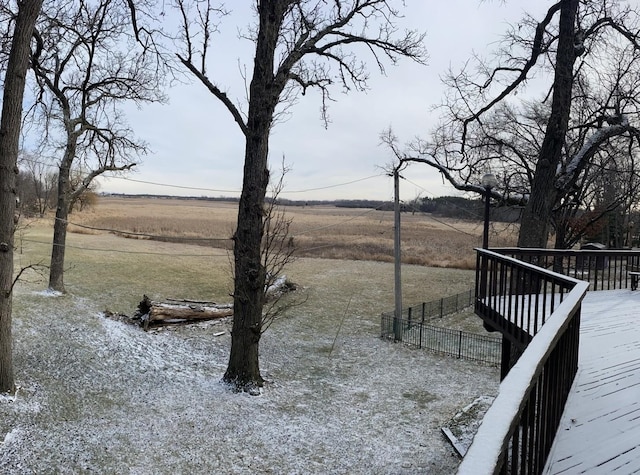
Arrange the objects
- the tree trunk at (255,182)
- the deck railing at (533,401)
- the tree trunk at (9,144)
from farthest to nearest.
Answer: the tree trunk at (255,182)
the tree trunk at (9,144)
the deck railing at (533,401)

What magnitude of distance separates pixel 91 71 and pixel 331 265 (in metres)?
20.0

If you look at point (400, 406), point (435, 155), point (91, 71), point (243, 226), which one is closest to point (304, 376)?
point (400, 406)

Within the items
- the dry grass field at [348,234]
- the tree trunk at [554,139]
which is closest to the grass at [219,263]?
the dry grass field at [348,234]

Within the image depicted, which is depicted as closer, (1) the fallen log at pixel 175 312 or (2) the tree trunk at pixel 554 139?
(2) the tree trunk at pixel 554 139

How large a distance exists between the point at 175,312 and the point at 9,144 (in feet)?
25.8

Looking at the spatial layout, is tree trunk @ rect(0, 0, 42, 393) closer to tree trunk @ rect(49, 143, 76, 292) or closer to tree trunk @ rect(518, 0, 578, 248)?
tree trunk @ rect(49, 143, 76, 292)

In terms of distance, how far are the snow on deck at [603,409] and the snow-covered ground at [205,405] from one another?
318 centimetres

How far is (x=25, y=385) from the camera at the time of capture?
8609 millimetres

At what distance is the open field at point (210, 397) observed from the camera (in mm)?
6949

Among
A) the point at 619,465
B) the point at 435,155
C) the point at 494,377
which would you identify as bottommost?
the point at 494,377

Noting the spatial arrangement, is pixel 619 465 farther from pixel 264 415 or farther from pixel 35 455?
pixel 35 455

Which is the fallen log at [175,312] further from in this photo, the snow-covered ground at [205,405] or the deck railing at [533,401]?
the deck railing at [533,401]

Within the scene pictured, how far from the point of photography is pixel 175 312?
14.6m

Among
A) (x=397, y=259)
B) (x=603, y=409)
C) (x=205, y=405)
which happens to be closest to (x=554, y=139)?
(x=397, y=259)
